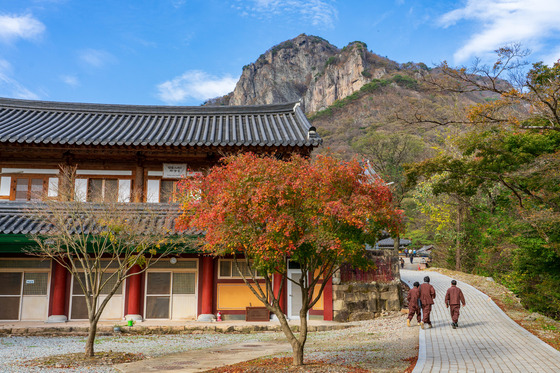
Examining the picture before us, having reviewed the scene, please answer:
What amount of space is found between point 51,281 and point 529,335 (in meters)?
17.3

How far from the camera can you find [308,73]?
141 metres

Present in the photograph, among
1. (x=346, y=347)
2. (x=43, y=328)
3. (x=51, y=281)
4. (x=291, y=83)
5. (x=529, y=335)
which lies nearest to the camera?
(x=346, y=347)

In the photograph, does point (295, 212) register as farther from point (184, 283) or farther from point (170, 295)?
point (170, 295)

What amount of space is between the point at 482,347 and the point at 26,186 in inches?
684

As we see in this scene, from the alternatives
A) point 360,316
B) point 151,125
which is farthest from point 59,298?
Answer: point 360,316

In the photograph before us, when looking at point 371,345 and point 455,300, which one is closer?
point 371,345

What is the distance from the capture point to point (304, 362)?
1011 centimetres

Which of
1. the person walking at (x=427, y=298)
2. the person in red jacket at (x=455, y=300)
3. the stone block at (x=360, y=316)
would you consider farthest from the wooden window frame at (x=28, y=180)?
the person in red jacket at (x=455, y=300)

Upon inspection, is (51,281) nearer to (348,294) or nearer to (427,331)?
(348,294)

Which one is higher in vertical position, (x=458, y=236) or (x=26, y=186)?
(x=26, y=186)

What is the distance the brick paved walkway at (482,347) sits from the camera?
976 cm

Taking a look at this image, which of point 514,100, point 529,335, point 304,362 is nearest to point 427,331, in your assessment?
point 529,335

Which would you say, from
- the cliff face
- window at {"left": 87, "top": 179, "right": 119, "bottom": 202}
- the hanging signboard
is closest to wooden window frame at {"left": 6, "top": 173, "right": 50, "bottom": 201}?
window at {"left": 87, "top": 179, "right": 119, "bottom": 202}

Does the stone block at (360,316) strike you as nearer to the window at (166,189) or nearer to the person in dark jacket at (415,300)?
the person in dark jacket at (415,300)
